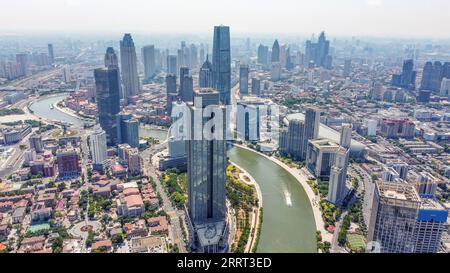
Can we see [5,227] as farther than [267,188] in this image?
No

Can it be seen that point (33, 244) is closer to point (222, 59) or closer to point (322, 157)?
point (322, 157)

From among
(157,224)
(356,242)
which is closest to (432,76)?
(356,242)

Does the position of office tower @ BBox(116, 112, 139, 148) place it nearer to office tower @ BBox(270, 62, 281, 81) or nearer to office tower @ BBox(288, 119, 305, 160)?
office tower @ BBox(288, 119, 305, 160)

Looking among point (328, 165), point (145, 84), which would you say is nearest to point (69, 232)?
point (328, 165)

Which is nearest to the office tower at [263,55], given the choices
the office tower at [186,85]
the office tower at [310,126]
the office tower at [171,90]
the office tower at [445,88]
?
the office tower at [445,88]

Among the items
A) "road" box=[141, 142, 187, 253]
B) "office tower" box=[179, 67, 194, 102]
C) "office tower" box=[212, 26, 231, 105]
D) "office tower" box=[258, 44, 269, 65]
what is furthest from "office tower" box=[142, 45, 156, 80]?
"road" box=[141, 142, 187, 253]
